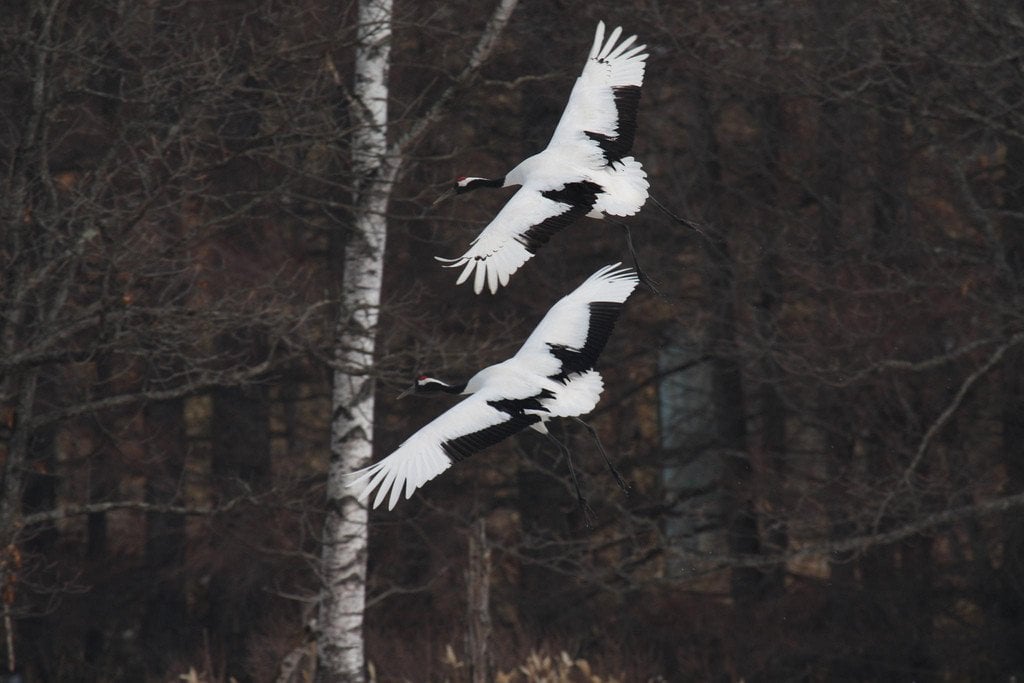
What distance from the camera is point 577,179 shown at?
6.54m

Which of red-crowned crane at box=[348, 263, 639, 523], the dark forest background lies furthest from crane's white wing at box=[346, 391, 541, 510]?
the dark forest background

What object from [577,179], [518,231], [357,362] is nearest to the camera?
[518,231]

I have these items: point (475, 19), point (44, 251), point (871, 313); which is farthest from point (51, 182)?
point (871, 313)

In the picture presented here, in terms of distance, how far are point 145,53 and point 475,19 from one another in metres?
2.72

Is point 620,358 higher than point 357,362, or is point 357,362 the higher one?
point 620,358

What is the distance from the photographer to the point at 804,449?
48.7 feet

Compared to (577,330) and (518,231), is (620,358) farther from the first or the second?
(518,231)

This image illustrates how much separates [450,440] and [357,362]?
15.5 ft

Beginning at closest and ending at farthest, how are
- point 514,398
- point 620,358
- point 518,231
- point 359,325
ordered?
1. point 514,398
2. point 518,231
3. point 359,325
4. point 620,358

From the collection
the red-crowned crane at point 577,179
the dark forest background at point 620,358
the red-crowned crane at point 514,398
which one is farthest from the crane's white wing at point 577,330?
the dark forest background at point 620,358

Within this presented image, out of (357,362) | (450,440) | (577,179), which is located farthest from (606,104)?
(357,362)

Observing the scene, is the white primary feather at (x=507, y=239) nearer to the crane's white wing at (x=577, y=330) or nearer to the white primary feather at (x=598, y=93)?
the crane's white wing at (x=577, y=330)

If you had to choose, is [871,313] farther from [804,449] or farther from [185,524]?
[185,524]

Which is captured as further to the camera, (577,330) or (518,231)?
(577,330)
